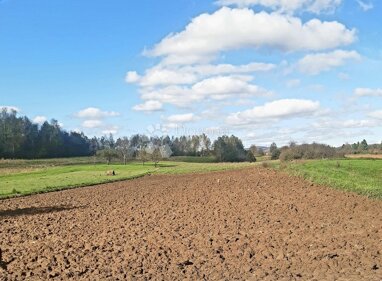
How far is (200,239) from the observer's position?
16.2 meters

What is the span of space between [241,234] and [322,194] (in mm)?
13922

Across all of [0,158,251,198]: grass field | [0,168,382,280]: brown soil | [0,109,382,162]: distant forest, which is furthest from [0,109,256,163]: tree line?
[0,168,382,280]: brown soil

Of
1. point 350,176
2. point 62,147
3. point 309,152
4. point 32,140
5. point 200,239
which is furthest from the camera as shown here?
point 62,147

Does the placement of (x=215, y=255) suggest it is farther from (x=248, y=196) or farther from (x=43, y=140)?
(x=43, y=140)

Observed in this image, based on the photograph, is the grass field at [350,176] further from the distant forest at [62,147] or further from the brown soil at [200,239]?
the distant forest at [62,147]

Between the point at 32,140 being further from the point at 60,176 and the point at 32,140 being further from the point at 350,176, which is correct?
the point at 350,176

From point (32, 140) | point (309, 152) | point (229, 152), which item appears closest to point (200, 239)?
point (309, 152)

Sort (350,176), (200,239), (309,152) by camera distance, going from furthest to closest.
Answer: (309,152)
(350,176)
(200,239)

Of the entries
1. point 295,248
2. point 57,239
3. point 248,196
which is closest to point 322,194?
point 248,196

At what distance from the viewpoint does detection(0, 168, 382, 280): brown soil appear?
12.1m

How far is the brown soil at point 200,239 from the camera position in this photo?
12.1 metres

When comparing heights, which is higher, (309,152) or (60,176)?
(309,152)

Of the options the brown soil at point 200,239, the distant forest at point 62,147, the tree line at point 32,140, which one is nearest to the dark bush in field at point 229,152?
the distant forest at point 62,147

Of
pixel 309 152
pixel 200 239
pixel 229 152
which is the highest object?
pixel 229 152
